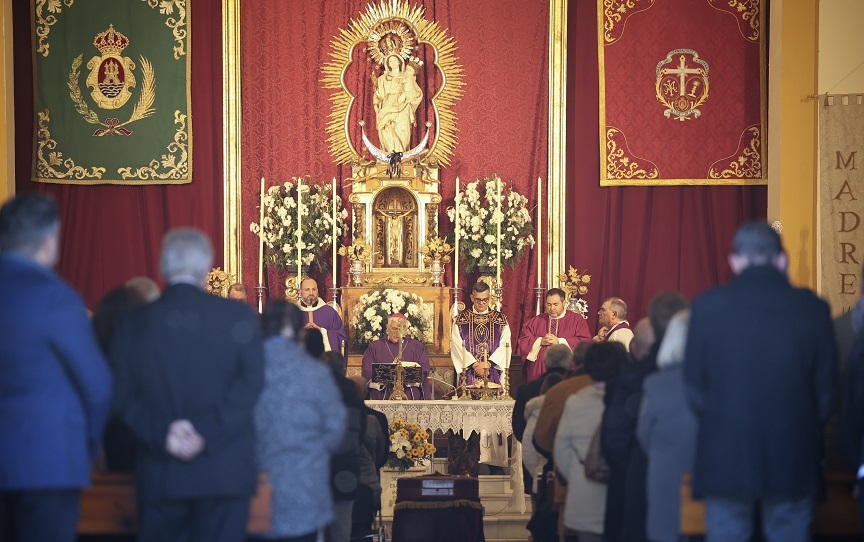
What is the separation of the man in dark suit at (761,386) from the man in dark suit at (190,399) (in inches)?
64.4

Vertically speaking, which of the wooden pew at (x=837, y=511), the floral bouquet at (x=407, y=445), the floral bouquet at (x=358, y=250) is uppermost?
the floral bouquet at (x=358, y=250)

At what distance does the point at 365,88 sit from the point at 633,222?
3363mm

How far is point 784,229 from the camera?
1115cm

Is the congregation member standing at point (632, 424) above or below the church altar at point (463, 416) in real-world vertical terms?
above

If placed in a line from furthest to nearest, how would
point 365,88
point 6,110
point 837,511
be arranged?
1. point 365,88
2. point 6,110
3. point 837,511

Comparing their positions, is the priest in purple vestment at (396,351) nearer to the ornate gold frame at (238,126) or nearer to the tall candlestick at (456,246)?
the tall candlestick at (456,246)

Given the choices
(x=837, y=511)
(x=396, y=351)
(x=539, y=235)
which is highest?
(x=539, y=235)

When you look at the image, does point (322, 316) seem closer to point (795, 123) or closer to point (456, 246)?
point (456, 246)

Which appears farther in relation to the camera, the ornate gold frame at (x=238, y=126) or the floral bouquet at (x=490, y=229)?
the ornate gold frame at (x=238, y=126)

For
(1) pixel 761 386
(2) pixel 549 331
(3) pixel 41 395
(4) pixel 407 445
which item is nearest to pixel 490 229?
(2) pixel 549 331

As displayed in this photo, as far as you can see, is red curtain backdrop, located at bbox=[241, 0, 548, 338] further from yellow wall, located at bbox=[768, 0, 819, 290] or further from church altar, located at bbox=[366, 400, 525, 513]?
church altar, located at bbox=[366, 400, 525, 513]

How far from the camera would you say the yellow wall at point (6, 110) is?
447 inches

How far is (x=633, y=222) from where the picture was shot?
1293cm

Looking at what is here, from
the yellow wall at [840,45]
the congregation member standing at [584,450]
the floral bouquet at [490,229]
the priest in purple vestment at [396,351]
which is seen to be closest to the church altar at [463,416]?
the priest in purple vestment at [396,351]
